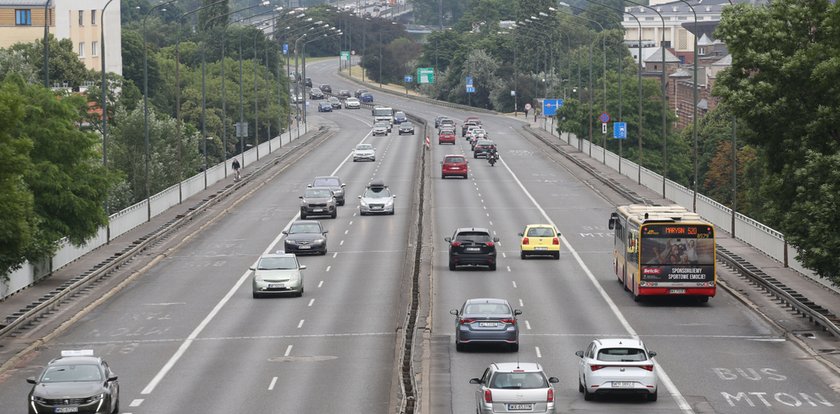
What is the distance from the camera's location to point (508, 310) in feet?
134

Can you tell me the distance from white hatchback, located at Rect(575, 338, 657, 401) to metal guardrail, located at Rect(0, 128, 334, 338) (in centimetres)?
1889

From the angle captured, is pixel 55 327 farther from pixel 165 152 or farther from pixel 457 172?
pixel 165 152

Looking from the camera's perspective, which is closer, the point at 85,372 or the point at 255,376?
the point at 85,372

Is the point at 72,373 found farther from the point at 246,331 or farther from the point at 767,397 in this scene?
the point at 767,397

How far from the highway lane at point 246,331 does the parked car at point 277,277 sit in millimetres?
404

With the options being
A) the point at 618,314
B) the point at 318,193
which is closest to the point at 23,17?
Result: the point at 318,193

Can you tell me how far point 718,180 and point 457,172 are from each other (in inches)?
1684

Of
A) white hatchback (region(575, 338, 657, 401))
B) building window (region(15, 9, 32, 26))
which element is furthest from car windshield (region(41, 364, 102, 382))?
building window (region(15, 9, 32, 26))

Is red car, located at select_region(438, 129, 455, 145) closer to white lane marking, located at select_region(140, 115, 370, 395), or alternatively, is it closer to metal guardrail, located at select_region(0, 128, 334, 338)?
metal guardrail, located at select_region(0, 128, 334, 338)

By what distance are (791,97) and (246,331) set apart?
18244 mm

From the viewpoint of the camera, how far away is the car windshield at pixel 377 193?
8238 cm

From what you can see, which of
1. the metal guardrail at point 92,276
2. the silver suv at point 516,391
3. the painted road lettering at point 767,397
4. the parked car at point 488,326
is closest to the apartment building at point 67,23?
the metal guardrail at point 92,276

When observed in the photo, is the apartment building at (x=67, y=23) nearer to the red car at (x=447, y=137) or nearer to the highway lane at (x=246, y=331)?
the red car at (x=447, y=137)

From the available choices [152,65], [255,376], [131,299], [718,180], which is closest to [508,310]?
[255,376]
